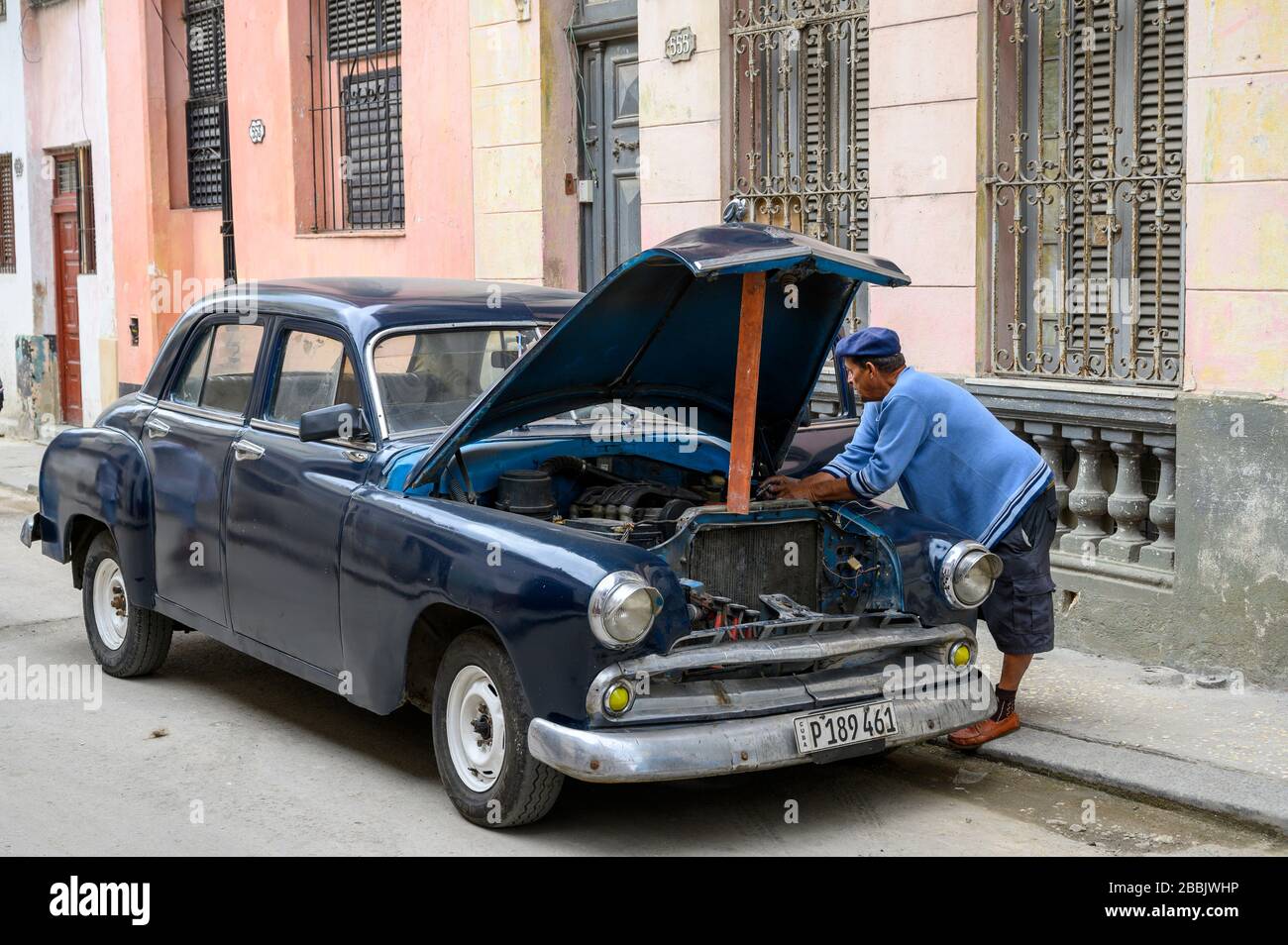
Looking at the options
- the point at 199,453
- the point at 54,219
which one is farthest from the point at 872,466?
the point at 54,219

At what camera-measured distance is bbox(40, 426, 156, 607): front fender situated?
22.9ft

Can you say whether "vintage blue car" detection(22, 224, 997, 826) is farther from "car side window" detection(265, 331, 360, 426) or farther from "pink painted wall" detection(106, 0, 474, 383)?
"pink painted wall" detection(106, 0, 474, 383)

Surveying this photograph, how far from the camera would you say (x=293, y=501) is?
6.02 meters

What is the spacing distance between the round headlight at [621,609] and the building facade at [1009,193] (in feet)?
5.45

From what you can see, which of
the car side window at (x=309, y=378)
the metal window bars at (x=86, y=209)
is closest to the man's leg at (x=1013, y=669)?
the car side window at (x=309, y=378)

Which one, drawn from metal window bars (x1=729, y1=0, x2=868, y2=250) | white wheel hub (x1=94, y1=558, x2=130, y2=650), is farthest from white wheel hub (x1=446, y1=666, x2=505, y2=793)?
metal window bars (x1=729, y1=0, x2=868, y2=250)

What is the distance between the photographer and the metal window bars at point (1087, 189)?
7.50 meters

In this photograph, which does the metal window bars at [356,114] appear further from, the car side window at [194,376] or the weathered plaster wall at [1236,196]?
the weathered plaster wall at [1236,196]

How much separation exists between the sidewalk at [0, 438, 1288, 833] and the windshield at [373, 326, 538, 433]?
8.05ft

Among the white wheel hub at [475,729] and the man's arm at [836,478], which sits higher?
the man's arm at [836,478]

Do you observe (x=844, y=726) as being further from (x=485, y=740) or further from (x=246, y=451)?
(x=246, y=451)

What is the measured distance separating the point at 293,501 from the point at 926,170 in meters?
4.17
